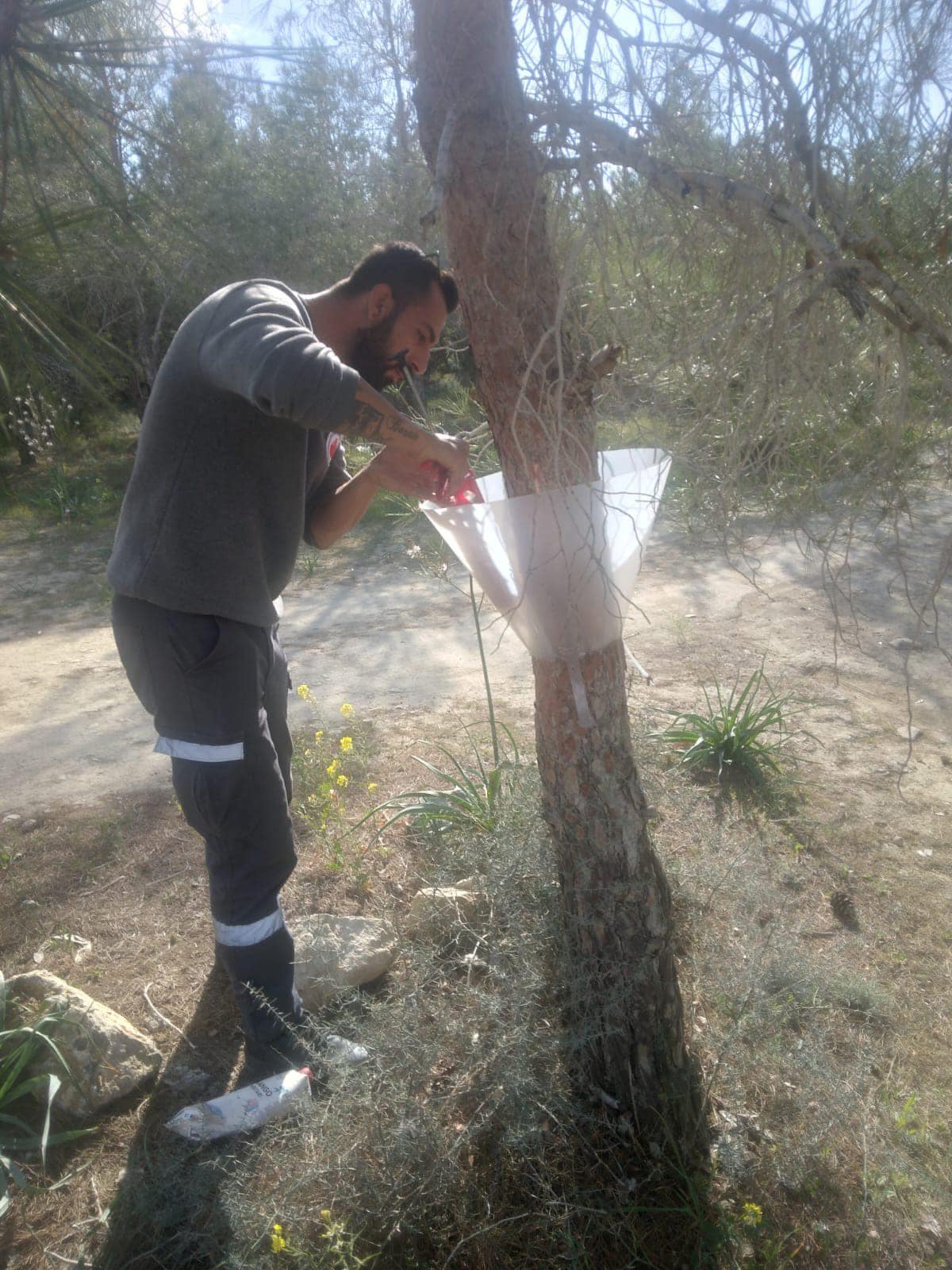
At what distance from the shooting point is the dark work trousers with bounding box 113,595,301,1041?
6.12 ft

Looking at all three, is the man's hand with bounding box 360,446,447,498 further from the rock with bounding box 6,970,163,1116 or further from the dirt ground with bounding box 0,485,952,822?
the rock with bounding box 6,970,163,1116

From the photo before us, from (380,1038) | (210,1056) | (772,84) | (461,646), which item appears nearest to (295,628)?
(461,646)

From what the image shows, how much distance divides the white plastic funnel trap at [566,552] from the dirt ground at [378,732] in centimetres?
20

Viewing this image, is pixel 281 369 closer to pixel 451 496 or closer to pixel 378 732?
pixel 451 496

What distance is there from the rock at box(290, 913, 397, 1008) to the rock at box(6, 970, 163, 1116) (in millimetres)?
381

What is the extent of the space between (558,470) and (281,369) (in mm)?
482

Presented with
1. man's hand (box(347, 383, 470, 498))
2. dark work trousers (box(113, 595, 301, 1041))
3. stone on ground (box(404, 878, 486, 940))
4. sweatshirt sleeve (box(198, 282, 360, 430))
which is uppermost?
sweatshirt sleeve (box(198, 282, 360, 430))

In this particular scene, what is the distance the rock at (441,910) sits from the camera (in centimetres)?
228

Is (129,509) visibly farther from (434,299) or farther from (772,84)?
(772,84)

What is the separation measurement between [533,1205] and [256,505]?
4.74ft

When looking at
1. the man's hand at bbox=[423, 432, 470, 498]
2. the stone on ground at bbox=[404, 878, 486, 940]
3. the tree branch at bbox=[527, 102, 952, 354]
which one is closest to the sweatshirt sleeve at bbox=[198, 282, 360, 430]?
the man's hand at bbox=[423, 432, 470, 498]

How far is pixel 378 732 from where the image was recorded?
12.7 feet

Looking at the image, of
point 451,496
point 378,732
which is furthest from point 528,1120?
point 378,732

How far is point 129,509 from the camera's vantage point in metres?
1.89
